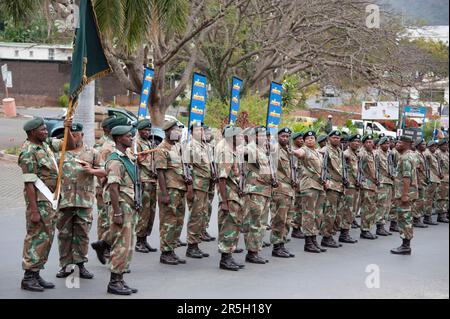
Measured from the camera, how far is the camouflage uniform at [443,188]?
1531cm

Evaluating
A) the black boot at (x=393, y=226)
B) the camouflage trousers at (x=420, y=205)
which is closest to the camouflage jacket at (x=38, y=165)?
the black boot at (x=393, y=226)

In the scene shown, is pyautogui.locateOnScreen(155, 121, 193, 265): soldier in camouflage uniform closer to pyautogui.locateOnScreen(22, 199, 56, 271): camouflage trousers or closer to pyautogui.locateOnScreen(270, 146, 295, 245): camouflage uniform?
pyautogui.locateOnScreen(270, 146, 295, 245): camouflage uniform

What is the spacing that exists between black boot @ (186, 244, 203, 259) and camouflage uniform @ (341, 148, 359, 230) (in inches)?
118

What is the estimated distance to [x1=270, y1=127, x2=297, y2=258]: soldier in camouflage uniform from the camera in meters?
10.7

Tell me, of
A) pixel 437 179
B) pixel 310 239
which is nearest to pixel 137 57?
pixel 437 179

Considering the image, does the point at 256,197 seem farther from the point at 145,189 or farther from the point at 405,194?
the point at 405,194

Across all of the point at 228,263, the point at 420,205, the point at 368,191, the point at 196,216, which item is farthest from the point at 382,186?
the point at 228,263

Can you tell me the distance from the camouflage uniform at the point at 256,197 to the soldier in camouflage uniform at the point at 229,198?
5.3 inches

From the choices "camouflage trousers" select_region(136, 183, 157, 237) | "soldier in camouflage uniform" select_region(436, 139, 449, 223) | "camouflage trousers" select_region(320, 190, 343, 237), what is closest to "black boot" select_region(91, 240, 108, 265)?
"camouflage trousers" select_region(136, 183, 157, 237)

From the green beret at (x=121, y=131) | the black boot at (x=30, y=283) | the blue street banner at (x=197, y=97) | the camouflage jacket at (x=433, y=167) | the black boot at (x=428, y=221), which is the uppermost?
the blue street banner at (x=197, y=97)

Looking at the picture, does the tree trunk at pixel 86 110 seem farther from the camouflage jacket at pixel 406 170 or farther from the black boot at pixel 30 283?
the black boot at pixel 30 283

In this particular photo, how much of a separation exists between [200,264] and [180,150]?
1.57 m

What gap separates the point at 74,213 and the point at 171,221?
1.61 metres

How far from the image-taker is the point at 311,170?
1144 cm
